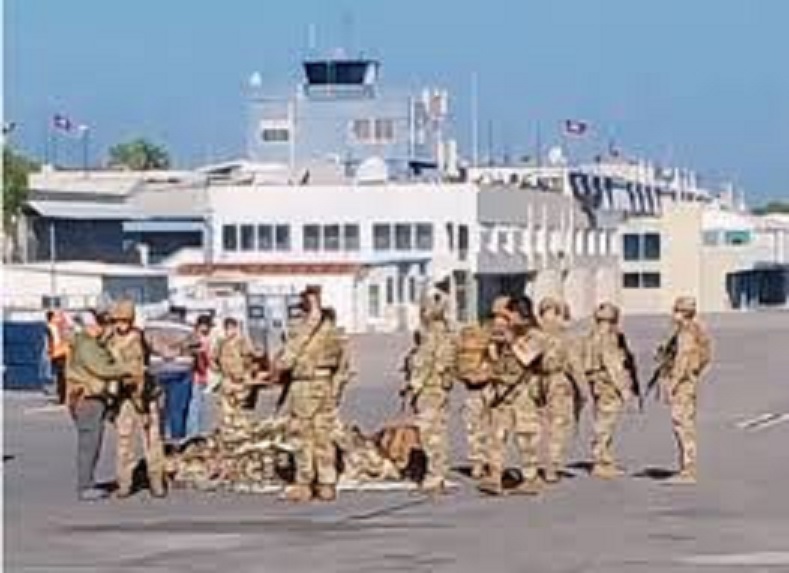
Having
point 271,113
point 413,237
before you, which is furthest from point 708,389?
point 271,113

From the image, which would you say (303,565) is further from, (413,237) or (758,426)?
(413,237)

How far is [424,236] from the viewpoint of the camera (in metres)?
110

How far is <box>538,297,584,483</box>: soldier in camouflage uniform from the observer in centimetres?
2367

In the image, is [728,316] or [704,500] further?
[728,316]

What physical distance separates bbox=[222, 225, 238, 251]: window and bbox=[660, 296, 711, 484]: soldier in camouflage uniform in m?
85.2

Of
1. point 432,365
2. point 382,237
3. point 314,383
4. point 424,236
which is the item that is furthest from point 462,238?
point 314,383

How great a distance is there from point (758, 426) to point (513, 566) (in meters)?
20.5

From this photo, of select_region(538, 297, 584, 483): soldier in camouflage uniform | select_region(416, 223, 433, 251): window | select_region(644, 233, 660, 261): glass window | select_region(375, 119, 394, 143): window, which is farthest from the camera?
select_region(644, 233, 660, 261): glass window

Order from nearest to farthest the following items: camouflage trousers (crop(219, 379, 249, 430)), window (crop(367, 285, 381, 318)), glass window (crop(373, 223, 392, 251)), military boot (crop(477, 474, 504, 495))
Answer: military boot (crop(477, 474, 504, 495)) < camouflage trousers (crop(219, 379, 249, 430)) < window (crop(367, 285, 381, 318)) < glass window (crop(373, 223, 392, 251))

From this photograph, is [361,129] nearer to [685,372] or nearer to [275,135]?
[275,135]

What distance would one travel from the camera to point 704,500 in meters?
22.3

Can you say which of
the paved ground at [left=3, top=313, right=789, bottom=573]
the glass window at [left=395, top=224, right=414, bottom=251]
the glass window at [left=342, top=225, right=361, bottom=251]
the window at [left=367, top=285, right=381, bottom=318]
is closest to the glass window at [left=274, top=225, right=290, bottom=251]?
the glass window at [left=342, top=225, right=361, bottom=251]

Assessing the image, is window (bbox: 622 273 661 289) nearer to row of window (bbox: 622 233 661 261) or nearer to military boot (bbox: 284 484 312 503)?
row of window (bbox: 622 233 661 261)

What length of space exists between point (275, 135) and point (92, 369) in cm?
12604
